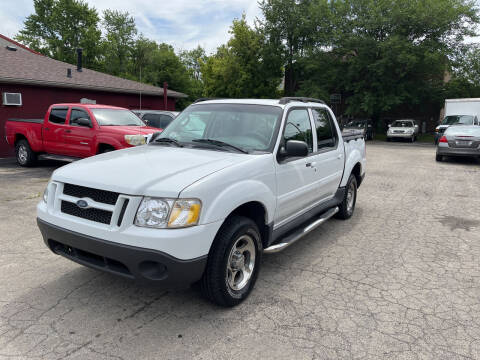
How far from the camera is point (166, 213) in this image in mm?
2809

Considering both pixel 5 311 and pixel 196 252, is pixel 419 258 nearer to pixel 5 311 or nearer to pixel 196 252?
pixel 196 252

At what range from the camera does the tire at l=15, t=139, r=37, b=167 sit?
11398mm

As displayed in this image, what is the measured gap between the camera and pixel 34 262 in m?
4.32

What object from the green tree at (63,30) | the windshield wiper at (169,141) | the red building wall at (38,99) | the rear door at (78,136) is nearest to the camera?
the windshield wiper at (169,141)

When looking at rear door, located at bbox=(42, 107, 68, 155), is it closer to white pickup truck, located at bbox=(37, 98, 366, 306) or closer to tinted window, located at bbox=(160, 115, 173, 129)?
tinted window, located at bbox=(160, 115, 173, 129)

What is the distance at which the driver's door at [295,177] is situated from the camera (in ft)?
12.9

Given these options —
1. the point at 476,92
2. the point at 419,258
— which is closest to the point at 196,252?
the point at 419,258

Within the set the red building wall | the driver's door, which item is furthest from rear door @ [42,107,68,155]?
the driver's door

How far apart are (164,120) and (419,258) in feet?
33.3

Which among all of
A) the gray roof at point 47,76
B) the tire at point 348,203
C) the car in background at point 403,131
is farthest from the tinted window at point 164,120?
the car in background at point 403,131

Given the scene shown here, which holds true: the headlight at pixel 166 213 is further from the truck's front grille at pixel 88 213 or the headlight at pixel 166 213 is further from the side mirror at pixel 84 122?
the side mirror at pixel 84 122

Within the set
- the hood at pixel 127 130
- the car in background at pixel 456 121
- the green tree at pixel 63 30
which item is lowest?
the hood at pixel 127 130

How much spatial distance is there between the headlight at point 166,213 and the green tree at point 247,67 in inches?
1451

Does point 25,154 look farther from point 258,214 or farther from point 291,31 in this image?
point 291,31
